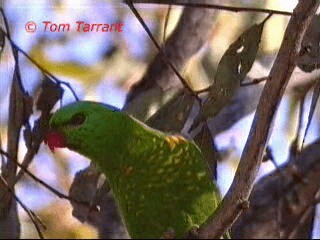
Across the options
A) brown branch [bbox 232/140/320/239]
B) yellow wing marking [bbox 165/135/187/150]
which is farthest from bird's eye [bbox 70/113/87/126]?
brown branch [bbox 232/140/320/239]

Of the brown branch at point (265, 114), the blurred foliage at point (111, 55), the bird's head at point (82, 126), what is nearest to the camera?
the brown branch at point (265, 114)

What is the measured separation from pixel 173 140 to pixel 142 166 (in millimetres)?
49

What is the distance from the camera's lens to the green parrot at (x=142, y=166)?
76 centimetres

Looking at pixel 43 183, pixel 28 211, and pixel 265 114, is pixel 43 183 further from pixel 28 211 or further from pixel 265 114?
pixel 265 114

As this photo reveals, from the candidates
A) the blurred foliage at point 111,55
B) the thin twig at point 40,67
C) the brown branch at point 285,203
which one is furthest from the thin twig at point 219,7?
the brown branch at point 285,203

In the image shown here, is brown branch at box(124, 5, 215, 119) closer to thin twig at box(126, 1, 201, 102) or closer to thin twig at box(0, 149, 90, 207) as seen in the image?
thin twig at box(126, 1, 201, 102)

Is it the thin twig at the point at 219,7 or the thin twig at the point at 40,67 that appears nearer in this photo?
the thin twig at the point at 219,7

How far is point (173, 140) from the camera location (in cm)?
79

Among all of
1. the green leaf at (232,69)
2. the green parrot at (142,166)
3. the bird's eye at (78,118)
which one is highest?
the green leaf at (232,69)

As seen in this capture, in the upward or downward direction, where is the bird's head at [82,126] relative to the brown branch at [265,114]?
downward

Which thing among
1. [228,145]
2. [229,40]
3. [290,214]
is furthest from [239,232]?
[229,40]

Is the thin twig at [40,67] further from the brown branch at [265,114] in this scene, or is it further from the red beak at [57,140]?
the brown branch at [265,114]

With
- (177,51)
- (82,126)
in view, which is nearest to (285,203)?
(177,51)

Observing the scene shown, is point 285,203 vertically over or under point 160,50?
under
